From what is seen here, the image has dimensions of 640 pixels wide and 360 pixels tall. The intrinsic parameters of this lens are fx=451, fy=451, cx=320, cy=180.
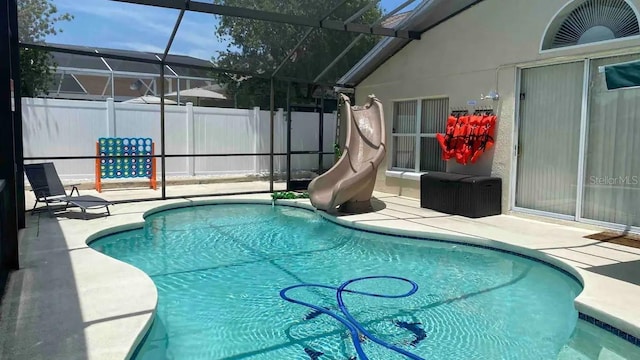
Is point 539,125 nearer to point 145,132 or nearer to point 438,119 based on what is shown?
point 438,119

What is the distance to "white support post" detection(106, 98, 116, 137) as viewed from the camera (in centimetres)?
1153

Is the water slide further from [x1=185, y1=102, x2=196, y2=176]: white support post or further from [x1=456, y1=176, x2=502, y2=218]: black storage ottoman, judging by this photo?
[x1=185, y1=102, x2=196, y2=176]: white support post

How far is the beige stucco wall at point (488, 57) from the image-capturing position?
285 inches

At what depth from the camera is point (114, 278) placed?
4.27 meters

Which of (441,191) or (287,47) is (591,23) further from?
(287,47)

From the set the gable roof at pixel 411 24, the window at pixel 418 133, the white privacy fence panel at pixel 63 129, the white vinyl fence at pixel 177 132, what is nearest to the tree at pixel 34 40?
the white privacy fence panel at pixel 63 129

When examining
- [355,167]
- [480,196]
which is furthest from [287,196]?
[480,196]

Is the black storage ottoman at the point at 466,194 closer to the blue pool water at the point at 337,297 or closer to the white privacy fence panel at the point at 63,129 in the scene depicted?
the blue pool water at the point at 337,297

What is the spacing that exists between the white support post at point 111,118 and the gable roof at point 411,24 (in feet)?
19.8

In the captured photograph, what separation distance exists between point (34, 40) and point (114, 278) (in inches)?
236

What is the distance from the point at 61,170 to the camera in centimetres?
1100

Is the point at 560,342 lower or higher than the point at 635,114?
lower

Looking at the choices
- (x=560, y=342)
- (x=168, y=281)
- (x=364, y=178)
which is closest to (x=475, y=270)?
(x=560, y=342)

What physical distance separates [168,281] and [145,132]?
26.7 ft
